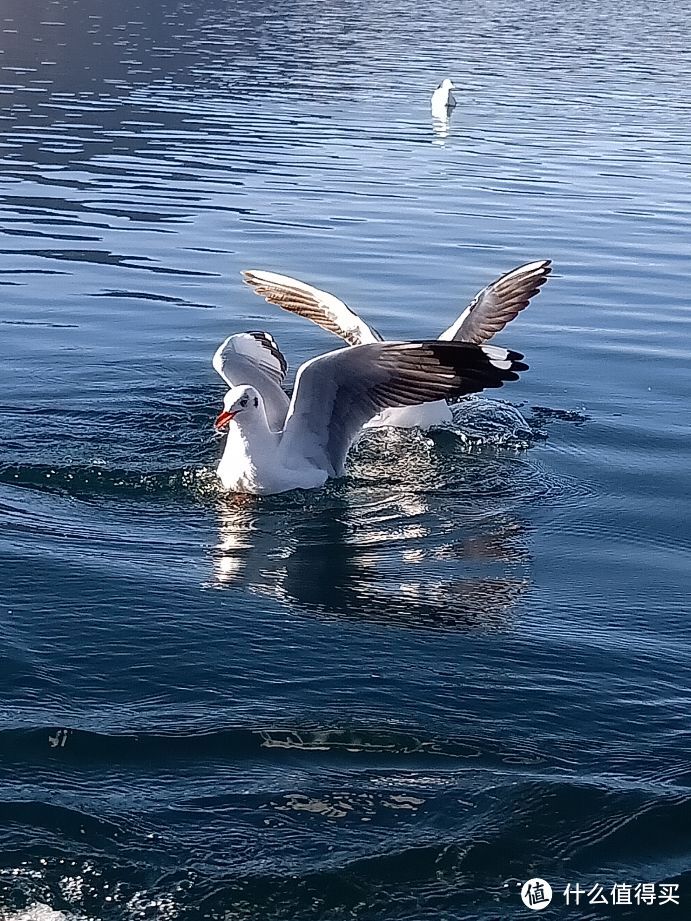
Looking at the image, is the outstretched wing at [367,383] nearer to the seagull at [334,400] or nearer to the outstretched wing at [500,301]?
the seagull at [334,400]

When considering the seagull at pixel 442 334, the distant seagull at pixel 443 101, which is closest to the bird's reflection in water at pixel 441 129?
the distant seagull at pixel 443 101

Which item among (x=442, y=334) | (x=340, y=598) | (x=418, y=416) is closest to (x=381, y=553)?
(x=340, y=598)

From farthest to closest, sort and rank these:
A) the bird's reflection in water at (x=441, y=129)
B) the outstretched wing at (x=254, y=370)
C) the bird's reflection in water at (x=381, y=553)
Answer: the bird's reflection in water at (x=441, y=129) < the outstretched wing at (x=254, y=370) < the bird's reflection in water at (x=381, y=553)

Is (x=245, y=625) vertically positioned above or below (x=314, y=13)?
below

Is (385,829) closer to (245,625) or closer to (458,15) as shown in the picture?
(245,625)

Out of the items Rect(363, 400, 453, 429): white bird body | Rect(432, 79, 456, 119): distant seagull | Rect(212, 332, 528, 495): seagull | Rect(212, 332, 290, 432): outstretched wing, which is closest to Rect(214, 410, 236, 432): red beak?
Rect(212, 332, 528, 495): seagull

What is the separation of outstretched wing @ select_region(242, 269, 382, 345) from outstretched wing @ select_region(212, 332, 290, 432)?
70cm

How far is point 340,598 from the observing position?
831 centimetres

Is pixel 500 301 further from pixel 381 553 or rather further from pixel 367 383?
pixel 381 553

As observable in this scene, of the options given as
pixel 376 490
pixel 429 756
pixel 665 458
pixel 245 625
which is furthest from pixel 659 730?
pixel 665 458

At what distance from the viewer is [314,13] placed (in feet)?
236

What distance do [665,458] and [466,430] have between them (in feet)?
5.09

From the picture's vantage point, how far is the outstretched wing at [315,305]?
11914 millimetres

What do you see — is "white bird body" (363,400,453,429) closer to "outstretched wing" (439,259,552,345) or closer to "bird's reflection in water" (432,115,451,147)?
"outstretched wing" (439,259,552,345)
